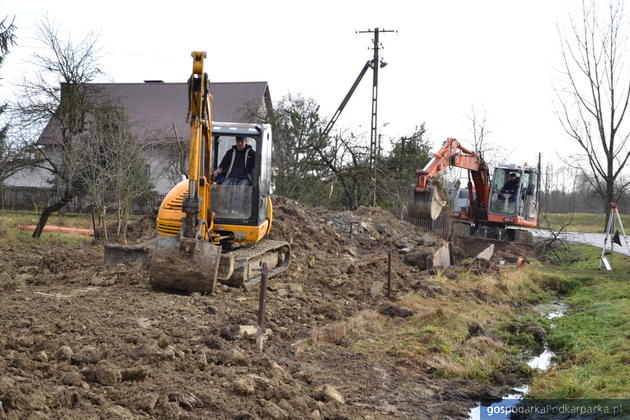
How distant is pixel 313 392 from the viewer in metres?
5.59

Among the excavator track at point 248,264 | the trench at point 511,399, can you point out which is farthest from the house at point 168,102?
the trench at point 511,399

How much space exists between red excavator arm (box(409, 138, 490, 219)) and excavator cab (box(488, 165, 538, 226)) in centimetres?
32

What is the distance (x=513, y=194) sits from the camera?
828 inches

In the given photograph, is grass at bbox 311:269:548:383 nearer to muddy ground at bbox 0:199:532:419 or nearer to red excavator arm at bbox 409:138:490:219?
muddy ground at bbox 0:199:532:419

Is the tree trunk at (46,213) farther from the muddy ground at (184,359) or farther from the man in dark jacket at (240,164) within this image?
the man in dark jacket at (240,164)

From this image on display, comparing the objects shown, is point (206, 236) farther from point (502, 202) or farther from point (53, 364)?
point (502, 202)

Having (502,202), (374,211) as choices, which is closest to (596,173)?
(502,202)

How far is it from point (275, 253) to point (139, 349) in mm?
6224

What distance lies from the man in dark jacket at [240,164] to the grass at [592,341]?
5.09m

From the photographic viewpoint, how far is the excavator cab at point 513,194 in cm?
2097

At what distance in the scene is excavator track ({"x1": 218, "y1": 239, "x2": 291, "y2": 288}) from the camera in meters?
9.25

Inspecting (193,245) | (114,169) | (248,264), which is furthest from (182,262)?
(114,169)

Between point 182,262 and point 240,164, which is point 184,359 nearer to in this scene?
point 182,262

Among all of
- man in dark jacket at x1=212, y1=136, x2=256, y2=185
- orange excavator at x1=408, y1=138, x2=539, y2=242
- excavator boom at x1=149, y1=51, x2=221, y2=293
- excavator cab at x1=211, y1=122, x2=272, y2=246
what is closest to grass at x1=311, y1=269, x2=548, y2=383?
excavator boom at x1=149, y1=51, x2=221, y2=293
